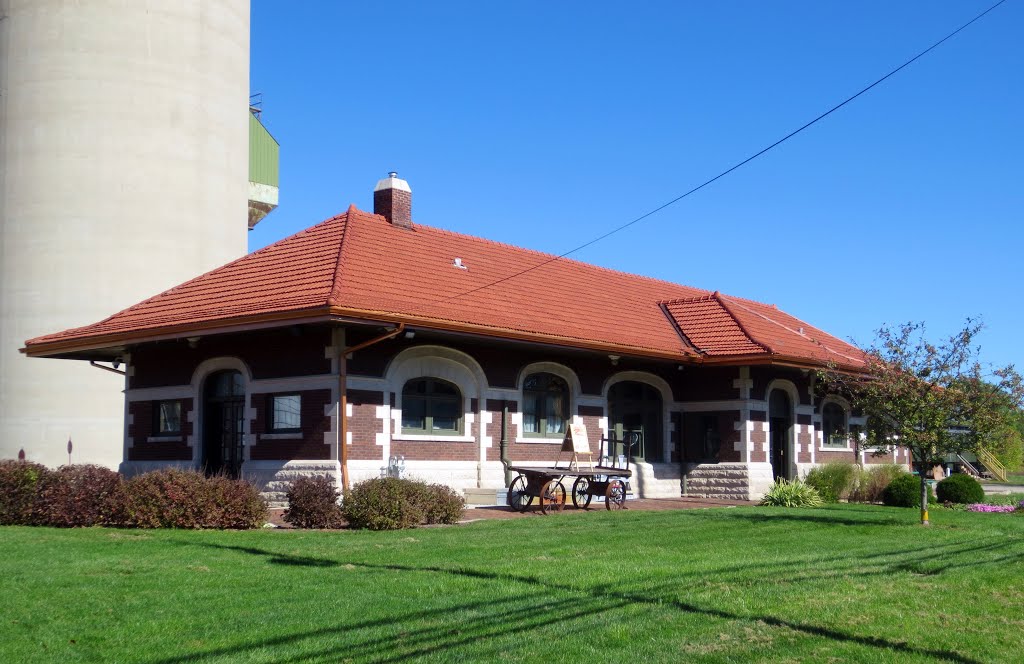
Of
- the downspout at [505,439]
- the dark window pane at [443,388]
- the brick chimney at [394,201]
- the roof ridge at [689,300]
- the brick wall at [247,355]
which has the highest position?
the brick chimney at [394,201]

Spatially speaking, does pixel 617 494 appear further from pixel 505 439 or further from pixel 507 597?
pixel 507 597

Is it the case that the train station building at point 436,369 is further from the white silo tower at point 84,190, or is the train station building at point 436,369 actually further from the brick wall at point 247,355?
the white silo tower at point 84,190

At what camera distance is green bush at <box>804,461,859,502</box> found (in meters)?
27.2

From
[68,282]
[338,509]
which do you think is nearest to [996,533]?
[338,509]

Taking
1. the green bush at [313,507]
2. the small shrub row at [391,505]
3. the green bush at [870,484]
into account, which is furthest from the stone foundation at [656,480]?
the green bush at [313,507]

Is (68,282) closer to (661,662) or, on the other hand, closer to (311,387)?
(311,387)

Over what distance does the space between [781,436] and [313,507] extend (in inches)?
641

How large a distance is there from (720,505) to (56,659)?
18.6 meters

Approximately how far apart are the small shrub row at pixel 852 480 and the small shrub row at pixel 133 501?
51.5 ft

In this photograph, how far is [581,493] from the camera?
2211 centimetres

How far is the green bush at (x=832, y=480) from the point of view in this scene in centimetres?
2719

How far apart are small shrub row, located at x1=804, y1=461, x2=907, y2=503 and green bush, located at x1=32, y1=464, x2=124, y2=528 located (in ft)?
56.7

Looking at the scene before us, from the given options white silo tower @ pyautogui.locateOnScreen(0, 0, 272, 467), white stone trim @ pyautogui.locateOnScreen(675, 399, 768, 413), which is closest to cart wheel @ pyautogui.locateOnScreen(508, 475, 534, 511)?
white stone trim @ pyautogui.locateOnScreen(675, 399, 768, 413)

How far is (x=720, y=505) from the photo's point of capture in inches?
961
